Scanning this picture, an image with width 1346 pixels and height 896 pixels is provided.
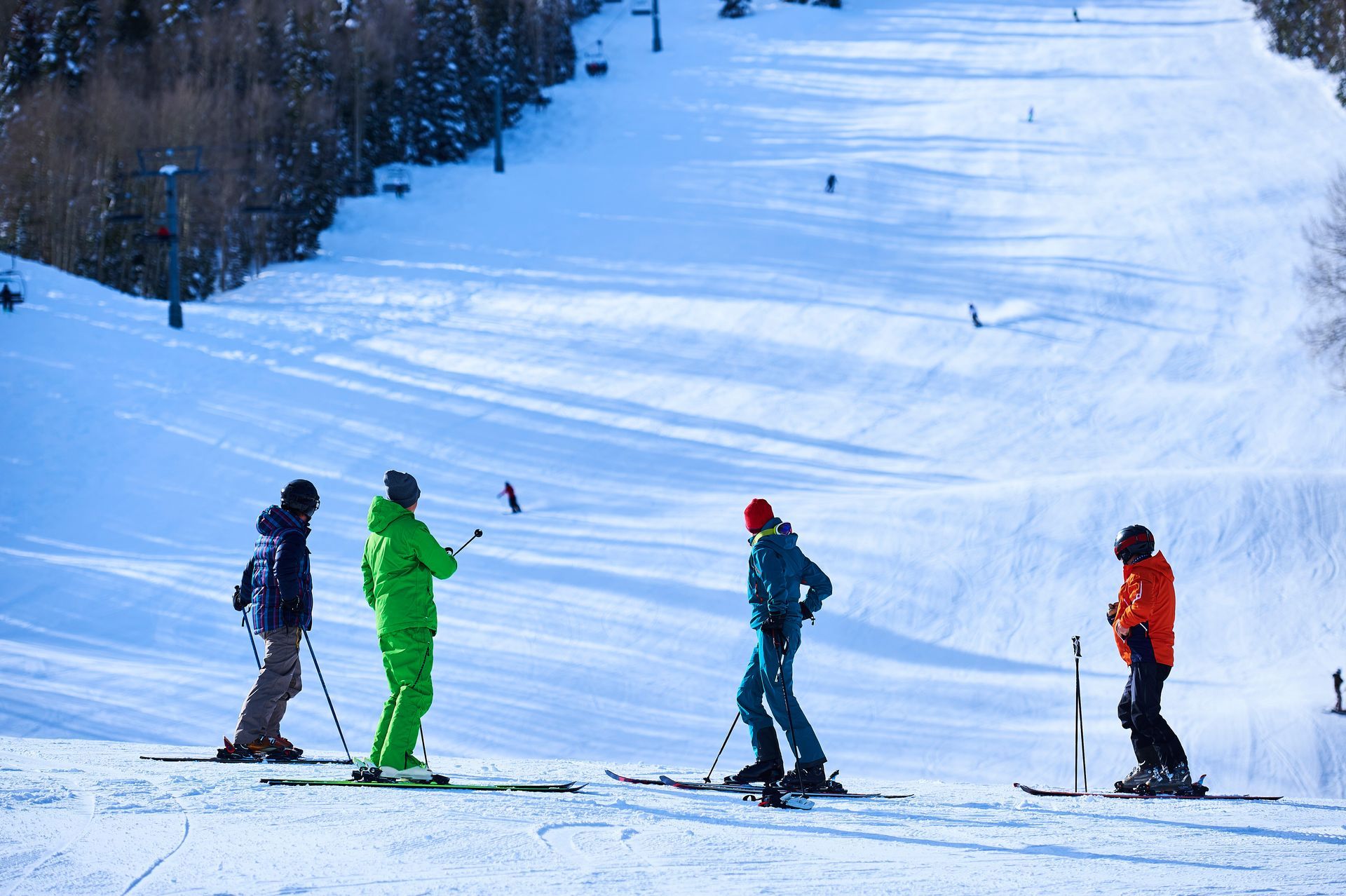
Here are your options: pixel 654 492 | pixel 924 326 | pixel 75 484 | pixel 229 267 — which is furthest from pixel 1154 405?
pixel 229 267

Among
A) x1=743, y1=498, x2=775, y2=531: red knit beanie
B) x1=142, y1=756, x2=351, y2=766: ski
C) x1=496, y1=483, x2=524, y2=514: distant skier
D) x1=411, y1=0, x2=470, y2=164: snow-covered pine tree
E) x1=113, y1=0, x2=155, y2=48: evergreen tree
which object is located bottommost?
x1=496, y1=483, x2=524, y2=514: distant skier

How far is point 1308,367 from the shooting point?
2300cm

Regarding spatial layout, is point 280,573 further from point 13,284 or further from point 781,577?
point 13,284

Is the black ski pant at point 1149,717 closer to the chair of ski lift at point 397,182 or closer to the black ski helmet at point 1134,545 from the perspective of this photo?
the black ski helmet at point 1134,545

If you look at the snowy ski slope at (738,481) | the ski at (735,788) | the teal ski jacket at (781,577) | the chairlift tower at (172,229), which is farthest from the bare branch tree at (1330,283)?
the chairlift tower at (172,229)

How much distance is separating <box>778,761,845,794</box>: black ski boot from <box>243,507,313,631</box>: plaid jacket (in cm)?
256

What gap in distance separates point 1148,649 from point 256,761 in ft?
15.6

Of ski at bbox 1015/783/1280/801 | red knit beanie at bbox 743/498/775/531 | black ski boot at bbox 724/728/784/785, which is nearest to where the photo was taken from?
red knit beanie at bbox 743/498/775/531

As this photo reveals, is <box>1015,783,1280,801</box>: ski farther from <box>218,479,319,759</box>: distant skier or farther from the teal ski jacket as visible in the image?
<box>218,479,319,759</box>: distant skier

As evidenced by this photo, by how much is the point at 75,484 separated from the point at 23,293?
8.46m

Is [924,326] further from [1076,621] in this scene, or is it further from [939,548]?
[1076,621]

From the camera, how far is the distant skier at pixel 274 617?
582cm

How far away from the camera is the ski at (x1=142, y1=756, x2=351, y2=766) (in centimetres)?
578

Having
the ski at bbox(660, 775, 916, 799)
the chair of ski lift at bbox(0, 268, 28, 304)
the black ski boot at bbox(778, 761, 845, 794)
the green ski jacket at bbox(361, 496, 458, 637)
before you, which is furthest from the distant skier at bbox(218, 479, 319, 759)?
the chair of ski lift at bbox(0, 268, 28, 304)
